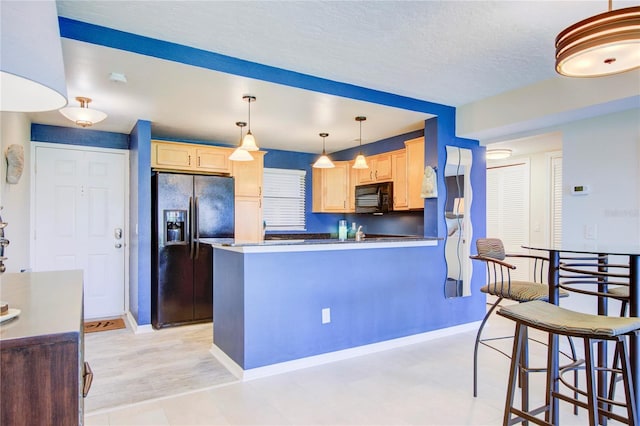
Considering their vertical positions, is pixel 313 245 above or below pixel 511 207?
below

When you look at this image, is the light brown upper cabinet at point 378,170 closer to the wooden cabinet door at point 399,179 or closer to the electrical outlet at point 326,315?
the wooden cabinet door at point 399,179

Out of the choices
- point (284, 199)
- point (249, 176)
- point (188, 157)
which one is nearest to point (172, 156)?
point (188, 157)

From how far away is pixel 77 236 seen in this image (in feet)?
15.4

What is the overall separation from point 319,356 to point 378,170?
2941 millimetres

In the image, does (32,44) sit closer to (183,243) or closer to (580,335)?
(580,335)

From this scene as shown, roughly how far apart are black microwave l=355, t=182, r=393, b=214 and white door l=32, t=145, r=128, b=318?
10.6ft

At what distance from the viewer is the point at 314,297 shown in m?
3.24

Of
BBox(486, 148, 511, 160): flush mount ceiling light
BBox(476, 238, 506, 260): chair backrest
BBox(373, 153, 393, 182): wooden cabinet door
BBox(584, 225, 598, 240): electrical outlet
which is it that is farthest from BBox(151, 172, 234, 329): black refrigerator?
BBox(584, 225, 598, 240): electrical outlet

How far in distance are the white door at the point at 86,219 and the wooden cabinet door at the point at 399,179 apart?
3.51 meters

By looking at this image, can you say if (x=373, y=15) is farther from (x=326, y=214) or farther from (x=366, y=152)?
(x=326, y=214)

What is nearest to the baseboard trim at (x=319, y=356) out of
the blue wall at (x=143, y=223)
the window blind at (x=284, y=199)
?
the blue wall at (x=143, y=223)

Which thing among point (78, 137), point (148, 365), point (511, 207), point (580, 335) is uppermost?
point (78, 137)

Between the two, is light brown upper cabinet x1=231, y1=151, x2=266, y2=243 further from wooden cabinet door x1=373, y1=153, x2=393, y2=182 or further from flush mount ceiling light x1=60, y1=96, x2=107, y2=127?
flush mount ceiling light x1=60, y1=96, x2=107, y2=127

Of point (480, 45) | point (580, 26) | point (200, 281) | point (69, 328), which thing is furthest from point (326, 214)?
point (69, 328)
